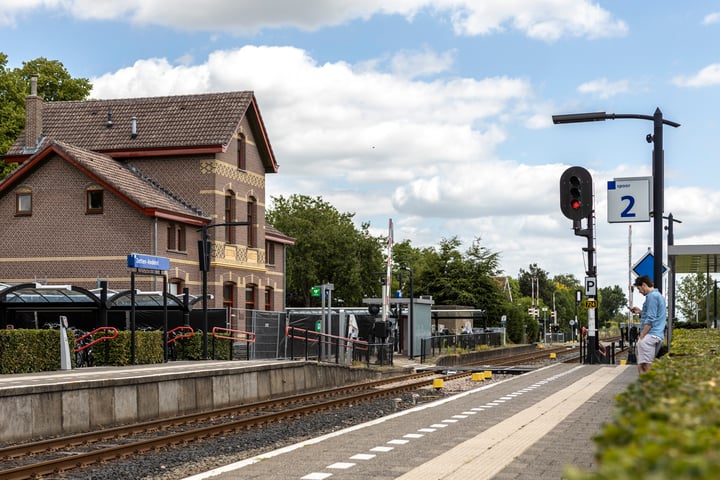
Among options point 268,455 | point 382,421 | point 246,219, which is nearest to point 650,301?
point 382,421

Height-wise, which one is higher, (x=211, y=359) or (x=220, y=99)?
(x=220, y=99)

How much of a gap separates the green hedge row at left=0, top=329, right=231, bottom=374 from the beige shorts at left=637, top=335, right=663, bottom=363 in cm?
1315

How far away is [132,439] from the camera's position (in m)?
16.0

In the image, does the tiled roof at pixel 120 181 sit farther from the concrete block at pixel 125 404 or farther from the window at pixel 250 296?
the concrete block at pixel 125 404

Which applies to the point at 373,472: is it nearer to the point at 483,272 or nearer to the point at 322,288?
the point at 322,288

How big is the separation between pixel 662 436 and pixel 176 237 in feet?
133

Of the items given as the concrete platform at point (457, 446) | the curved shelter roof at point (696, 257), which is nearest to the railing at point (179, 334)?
the concrete platform at point (457, 446)

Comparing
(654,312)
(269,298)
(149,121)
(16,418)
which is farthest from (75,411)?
(269,298)

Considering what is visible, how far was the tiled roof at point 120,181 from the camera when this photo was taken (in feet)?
135

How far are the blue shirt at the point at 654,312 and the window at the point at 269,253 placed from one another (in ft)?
125

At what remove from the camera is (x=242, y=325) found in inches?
1594

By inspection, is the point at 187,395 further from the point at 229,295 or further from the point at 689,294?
the point at 689,294

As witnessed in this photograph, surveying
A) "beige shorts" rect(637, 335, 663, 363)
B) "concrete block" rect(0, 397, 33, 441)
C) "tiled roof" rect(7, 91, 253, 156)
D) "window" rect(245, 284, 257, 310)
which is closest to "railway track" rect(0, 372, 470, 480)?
"concrete block" rect(0, 397, 33, 441)

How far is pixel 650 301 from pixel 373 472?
6233 mm
